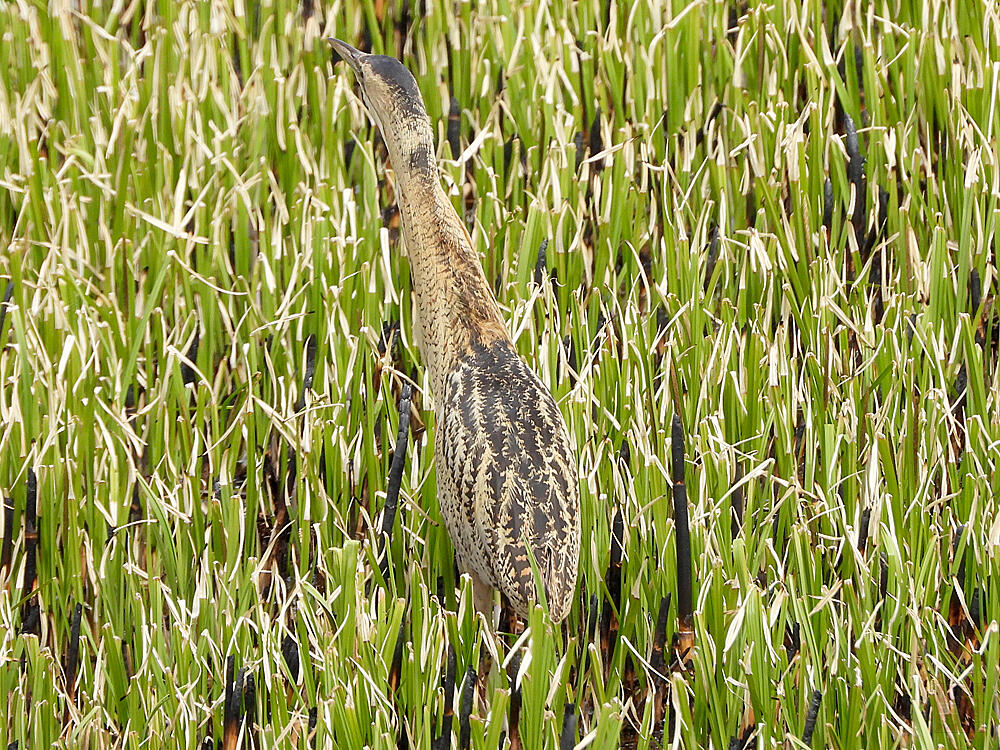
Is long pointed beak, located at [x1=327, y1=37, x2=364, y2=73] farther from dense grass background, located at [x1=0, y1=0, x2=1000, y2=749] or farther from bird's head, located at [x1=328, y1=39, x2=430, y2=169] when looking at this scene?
dense grass background, located at [x1=0, y1=0, x2=1000, y2=749]

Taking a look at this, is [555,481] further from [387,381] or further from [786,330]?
[786,330]

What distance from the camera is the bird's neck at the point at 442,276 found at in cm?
289

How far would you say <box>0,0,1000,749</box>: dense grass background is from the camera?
2627 mm

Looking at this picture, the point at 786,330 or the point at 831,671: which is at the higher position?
the point at 786,330

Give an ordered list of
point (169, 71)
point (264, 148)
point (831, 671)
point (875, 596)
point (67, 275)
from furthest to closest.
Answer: point (169, 71)
point (264, 148)
point (67, 275)
point (875, 596)
point (831, 671)

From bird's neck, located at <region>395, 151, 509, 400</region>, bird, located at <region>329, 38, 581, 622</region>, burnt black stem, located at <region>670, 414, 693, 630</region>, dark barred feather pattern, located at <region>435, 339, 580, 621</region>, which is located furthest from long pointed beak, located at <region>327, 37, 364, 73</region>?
burnt black stem, located at <region>670, 414, 693, 630</region>

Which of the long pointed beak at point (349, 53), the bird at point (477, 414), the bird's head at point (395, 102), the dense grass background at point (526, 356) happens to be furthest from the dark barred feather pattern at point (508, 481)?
the long pointed beak at point (349, 53)

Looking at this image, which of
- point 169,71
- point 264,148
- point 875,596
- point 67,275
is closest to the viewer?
point 875,596

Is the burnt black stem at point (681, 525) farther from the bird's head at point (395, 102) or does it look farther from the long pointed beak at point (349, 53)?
the long pointed beak at point (349, 53)

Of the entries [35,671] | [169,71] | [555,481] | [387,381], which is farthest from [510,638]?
[169,71]

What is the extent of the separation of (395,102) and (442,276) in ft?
1.21

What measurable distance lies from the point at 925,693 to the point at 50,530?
5.68 ft

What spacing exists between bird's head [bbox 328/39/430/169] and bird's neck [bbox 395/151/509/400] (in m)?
0.03

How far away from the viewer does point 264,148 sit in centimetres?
399
